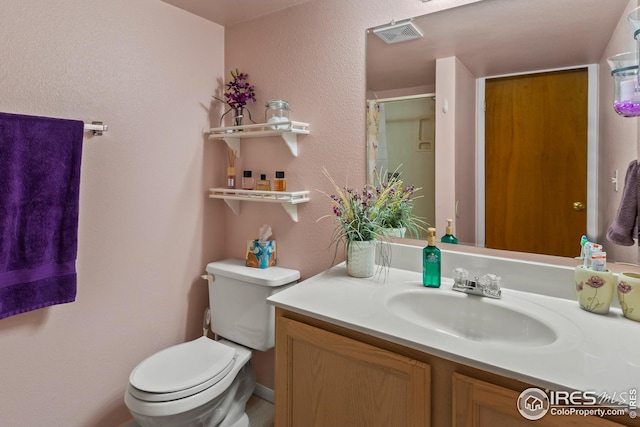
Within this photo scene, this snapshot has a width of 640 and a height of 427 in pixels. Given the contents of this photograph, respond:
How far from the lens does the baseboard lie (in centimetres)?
191

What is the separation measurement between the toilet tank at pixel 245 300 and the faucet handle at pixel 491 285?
0.87m

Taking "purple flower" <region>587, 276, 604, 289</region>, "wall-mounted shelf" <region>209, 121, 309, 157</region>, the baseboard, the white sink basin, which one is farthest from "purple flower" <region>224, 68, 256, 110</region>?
"purple flower" <region>587, 276, 604, 289</region>

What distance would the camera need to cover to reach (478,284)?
1196 mm

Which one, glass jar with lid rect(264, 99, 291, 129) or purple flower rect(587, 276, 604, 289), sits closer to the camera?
purple flower rect(587, 276, 604, 289)

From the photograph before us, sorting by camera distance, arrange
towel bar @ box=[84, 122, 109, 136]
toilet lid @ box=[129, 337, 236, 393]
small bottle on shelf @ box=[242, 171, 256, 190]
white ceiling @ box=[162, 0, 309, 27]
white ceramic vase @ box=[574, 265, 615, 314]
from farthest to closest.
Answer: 1. small bottle on shelf @ box=[242, 171, 256, 190]
2. white ceiling @ box=[162, 0, 309, 27]
3. towel bar @ box=[84, 122, 109, 136]
4. toilet lid @ box=[129, 337, 236, 393]
5. white ceramic vase @ box=[574, 265, 615, 314]

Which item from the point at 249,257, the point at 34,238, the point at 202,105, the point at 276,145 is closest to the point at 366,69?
the point at 276,145

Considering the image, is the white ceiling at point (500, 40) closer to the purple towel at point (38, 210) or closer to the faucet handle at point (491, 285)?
the faucet handle at point (491, 285)

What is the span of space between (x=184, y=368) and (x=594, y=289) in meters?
1.50

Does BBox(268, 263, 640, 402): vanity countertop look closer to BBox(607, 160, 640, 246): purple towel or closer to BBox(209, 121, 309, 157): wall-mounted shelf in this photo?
BBox(607, 160, 640, 246): purple towel

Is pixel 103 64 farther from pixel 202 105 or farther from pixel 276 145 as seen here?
pixel 276 145

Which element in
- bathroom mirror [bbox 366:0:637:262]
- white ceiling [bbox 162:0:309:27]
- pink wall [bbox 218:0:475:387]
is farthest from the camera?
white ceiling [bbox 162:0:309:27]

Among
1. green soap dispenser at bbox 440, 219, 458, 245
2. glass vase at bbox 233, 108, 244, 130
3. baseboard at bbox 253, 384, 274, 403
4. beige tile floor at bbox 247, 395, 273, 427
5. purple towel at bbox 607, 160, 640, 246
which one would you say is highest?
glass vase at bbox 233, 108, 244, 130

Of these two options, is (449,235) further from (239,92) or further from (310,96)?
(239,92)

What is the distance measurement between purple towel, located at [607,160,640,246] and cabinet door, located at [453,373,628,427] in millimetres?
667
